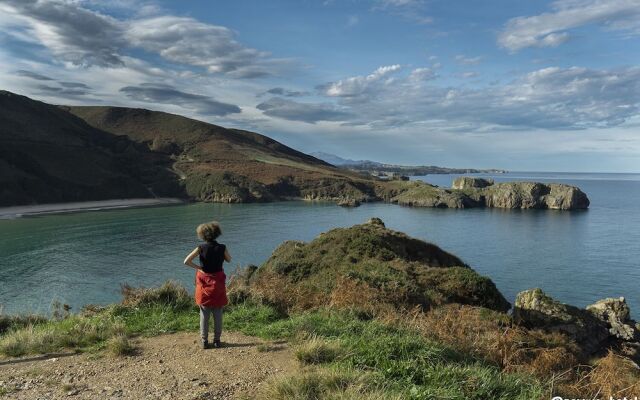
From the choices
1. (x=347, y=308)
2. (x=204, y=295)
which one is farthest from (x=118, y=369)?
(x=347, y=308)

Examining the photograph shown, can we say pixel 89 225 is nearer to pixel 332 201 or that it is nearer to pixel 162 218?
pixel 162 218

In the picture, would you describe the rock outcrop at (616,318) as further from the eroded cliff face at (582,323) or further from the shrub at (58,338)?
the shrub at (58,338)

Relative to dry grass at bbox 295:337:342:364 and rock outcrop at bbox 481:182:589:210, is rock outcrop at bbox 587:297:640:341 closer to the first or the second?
dry grass at bbox 295:337:342:364

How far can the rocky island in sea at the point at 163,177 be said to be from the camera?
10938cm

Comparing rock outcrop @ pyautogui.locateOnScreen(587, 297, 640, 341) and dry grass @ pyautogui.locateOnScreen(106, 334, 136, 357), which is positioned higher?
dry grass @ pyautogui.locateOnScreen(106, 334, 136, 357)

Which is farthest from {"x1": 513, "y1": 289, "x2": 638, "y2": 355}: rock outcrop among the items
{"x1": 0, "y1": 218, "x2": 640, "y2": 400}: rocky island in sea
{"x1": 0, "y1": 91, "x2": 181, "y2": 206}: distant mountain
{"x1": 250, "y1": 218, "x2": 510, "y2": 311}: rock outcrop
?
{"x1": 0, "y1": 91, "x2": 181, "y2": 206}: distant mountain

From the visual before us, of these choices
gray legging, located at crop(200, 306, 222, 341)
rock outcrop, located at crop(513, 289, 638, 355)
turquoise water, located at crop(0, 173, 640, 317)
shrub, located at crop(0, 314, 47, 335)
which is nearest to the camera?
gray legging, located at crop(200, 306, 222, 341)

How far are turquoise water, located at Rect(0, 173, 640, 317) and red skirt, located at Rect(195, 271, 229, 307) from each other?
10.9 metres

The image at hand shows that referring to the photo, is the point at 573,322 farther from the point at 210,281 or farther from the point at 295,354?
the point at 210,281

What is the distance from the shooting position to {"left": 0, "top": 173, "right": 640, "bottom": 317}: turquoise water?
36250 mm

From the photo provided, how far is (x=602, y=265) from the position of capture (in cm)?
4466

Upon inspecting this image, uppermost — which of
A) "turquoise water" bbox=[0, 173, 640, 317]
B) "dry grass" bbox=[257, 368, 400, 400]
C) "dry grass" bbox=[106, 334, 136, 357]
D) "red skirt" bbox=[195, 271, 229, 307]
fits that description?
"red skirt" bbox=[195, 271, 229, 307]

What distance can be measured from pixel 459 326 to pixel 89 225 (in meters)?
75.1

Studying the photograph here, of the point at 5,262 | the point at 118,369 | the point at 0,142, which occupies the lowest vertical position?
the point at 5,262
